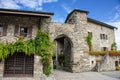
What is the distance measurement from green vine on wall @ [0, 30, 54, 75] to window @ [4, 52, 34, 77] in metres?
0.77

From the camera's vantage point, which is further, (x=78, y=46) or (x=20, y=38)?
(x=78, y=46)

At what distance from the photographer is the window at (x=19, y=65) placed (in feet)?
45.9

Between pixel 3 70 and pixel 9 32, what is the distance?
4.11 metres

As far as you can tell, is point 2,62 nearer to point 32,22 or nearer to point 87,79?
point 32,22

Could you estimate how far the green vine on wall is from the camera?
1366cm

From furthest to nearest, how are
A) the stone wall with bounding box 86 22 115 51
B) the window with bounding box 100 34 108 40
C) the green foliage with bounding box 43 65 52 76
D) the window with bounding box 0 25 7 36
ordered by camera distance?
the window with bounding box 100 34 108 40 < the stone wall with bounding box 86 22 115 51 < the window with bounding box 0 25 7 36 < the green foliage with bounding box 43 65 52 76

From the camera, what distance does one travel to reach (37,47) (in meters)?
14.3

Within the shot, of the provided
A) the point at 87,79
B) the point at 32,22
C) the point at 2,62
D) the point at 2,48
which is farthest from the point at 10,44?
the point at 87,79

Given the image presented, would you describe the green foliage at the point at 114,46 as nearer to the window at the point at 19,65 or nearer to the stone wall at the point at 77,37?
the stone wall at the point at 77,37

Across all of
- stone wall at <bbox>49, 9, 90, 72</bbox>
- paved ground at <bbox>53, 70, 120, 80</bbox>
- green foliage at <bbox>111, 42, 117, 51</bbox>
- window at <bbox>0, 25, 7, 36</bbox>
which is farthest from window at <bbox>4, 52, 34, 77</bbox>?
green foliage at <bbox>111, 42, 117, 51</bbox>

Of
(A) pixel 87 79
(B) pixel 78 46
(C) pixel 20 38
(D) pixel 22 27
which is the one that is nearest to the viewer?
(A) pixel 87 79

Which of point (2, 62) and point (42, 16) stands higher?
point (42, 16)

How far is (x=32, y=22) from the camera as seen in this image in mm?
15414

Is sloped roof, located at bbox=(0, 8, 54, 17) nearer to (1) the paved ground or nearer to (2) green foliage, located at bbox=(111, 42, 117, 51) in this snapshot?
(1) the paved ground
